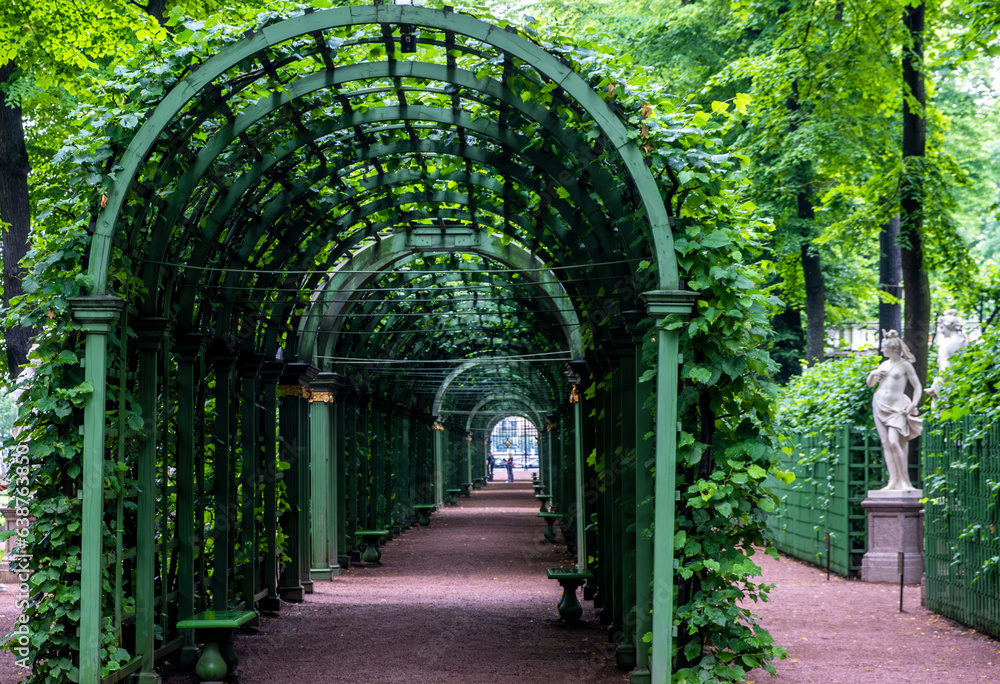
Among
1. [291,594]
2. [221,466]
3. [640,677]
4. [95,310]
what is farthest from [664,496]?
[291,594]

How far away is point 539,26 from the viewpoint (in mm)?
6520

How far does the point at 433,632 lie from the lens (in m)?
10.4

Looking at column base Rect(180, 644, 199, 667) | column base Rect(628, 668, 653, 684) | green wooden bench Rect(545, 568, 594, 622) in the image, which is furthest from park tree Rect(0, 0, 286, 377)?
column base Rect(628, 668, 653, 684)

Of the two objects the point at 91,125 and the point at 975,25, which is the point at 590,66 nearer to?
the point at 91,125

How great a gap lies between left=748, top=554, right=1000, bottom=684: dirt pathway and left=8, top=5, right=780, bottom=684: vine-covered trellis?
1.20 m

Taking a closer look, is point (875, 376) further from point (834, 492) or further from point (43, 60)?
point (43, 60)

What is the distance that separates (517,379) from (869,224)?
51.3 ft

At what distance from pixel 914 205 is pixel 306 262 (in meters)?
8.61

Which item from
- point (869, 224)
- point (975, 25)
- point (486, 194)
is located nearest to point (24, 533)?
point (486, 194)

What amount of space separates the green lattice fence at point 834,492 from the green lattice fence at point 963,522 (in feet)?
7.77

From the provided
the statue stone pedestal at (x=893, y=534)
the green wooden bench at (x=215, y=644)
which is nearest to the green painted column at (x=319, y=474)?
the green wooden bench at (x=215, y=644)

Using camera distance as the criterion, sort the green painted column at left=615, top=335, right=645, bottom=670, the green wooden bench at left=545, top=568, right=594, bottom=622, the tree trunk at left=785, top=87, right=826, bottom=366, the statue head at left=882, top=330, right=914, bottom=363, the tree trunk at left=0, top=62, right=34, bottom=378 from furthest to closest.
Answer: the tree trunk at left=785, top=87, right=826, bottom=366 → the statue head at left=882, top=330, right=914, bottom=363 → the tree trunk at left=0, top=62, right=34, bottom=378 → the green wooden bench at left=545, top=568, right=594, bottom=622 → the green painted column at left=615, top=335, right=645, bottom=670

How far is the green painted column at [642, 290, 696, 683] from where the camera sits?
6.19m

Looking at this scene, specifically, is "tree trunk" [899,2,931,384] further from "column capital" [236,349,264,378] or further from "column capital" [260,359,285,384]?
"column capital" [236,349,264,378]
